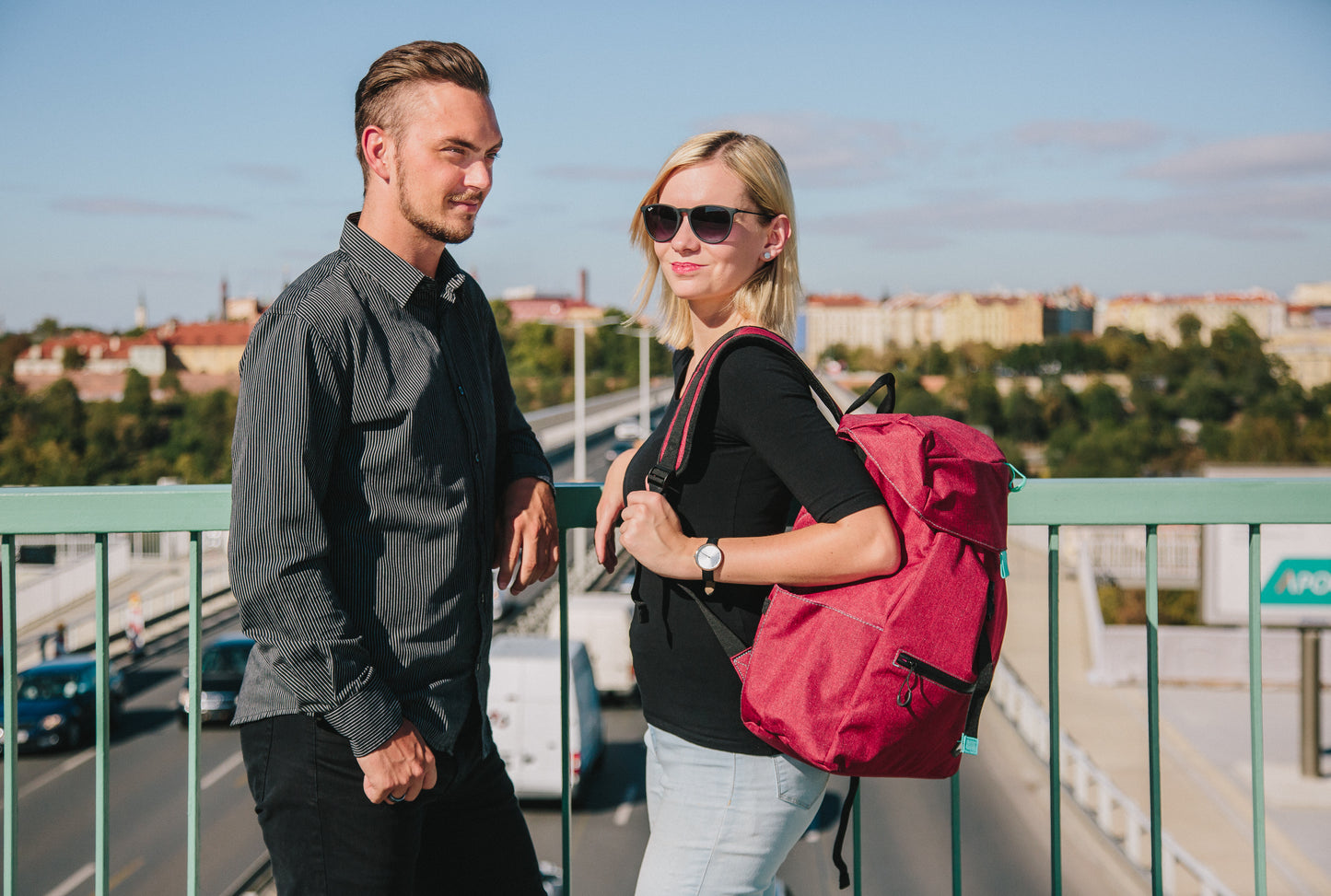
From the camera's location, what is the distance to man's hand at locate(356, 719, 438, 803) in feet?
5.45

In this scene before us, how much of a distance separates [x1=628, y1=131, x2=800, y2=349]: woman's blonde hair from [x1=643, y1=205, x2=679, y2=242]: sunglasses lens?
2cm

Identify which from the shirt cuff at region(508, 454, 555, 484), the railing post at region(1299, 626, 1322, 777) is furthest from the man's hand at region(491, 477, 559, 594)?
the railing post at region(1299, 626, 1322, 777)

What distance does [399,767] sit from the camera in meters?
1.68

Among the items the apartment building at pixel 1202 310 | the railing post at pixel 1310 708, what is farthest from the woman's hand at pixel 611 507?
the apartment building at pixel 1202 310

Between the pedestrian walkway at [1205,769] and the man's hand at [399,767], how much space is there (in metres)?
7.78

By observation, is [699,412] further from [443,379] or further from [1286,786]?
[1286,786]

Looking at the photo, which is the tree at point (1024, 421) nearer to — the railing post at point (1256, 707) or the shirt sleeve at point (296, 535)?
A: the railing post at point (1256, 707)

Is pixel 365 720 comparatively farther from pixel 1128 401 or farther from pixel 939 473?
pixel 1128 401

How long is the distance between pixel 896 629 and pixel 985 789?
17.2 meters

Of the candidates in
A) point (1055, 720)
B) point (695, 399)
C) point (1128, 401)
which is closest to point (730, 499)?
point (695, 399)

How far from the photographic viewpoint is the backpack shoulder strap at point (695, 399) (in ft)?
5.37

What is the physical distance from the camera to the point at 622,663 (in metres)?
22.3

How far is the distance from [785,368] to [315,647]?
0.76 metres

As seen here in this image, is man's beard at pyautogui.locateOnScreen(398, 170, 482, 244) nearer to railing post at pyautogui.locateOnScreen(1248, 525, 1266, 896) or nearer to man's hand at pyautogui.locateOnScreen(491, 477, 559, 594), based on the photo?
man's hand at pyautogui.locateOnScreen(491, 477, 559, 594)
